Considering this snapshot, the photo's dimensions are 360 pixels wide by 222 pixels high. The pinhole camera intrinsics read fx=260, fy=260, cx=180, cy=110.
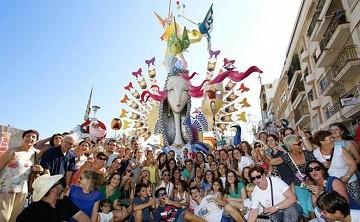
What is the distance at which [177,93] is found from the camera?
14.5m

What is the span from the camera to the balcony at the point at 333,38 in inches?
547

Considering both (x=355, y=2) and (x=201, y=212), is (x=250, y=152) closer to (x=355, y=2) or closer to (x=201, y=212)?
(x=201, y=212)

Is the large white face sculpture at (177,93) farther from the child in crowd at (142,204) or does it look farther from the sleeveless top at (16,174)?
the sleeveless top at (16,174)

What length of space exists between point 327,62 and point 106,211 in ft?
59.3

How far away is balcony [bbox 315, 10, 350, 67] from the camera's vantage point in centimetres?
1389

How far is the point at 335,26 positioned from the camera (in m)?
14.8

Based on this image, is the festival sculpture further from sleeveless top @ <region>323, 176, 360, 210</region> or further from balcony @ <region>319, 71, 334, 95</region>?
sleeveless top @ <region>323, 176, 360, 210</region>

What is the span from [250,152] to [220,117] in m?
10.1

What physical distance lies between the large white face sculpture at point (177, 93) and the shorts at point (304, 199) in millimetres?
11103

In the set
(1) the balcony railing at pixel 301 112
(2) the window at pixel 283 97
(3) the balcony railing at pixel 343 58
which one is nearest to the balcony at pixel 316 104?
(1) the balcony railing at pixel 301 112

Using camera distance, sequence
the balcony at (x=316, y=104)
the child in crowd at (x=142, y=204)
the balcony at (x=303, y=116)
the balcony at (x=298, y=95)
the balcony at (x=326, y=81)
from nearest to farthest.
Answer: the child in crowd at (x=142, y=204) → the balcony at (x=326, y=81) → the balcony at (x=316, y=104) → the balcony at (x=303, y=116) → the balcony at (x=298, y=95)

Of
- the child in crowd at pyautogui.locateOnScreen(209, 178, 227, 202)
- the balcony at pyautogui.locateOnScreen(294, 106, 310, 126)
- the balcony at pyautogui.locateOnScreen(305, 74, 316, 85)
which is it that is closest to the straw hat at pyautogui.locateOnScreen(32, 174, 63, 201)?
the child in crowd at pyautogui.locateOnScreen(209, 178, 227, 202)

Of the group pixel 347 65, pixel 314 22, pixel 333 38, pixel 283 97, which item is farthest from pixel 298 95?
pixel 347 65

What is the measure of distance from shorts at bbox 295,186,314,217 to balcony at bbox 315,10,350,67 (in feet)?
43.9
